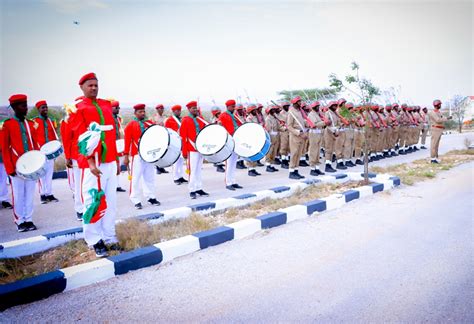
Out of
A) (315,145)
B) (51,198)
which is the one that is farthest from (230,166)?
(51,198)

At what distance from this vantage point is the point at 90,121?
165 inches

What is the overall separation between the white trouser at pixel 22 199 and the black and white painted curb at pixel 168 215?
1.18 m

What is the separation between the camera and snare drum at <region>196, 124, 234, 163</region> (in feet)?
22.1

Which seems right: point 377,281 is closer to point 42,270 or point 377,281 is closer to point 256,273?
point 256,273

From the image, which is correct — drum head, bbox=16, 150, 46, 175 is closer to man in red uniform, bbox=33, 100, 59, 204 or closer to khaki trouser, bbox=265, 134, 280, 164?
man in red uniform, bbox=33, 100, 59, 204

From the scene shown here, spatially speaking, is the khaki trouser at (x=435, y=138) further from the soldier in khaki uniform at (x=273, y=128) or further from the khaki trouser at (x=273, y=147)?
the khaki trouser at (x=273, y=147)

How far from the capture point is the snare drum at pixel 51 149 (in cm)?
689

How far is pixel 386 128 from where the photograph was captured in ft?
48.3

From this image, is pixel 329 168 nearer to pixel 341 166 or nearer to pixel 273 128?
pixel 341 166

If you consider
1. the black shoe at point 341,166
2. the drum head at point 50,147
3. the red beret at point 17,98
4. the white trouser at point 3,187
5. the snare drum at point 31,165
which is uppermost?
the red beret at point 17,98

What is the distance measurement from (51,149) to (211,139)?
3.05m

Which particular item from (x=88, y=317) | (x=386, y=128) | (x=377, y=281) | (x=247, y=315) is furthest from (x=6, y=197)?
(x=386, y=128)

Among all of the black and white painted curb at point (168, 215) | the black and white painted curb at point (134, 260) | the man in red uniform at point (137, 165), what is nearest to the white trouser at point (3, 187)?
the man in red uniform at point (137, 165)

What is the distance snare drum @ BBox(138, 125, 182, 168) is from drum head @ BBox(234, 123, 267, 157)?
5.20 ft
